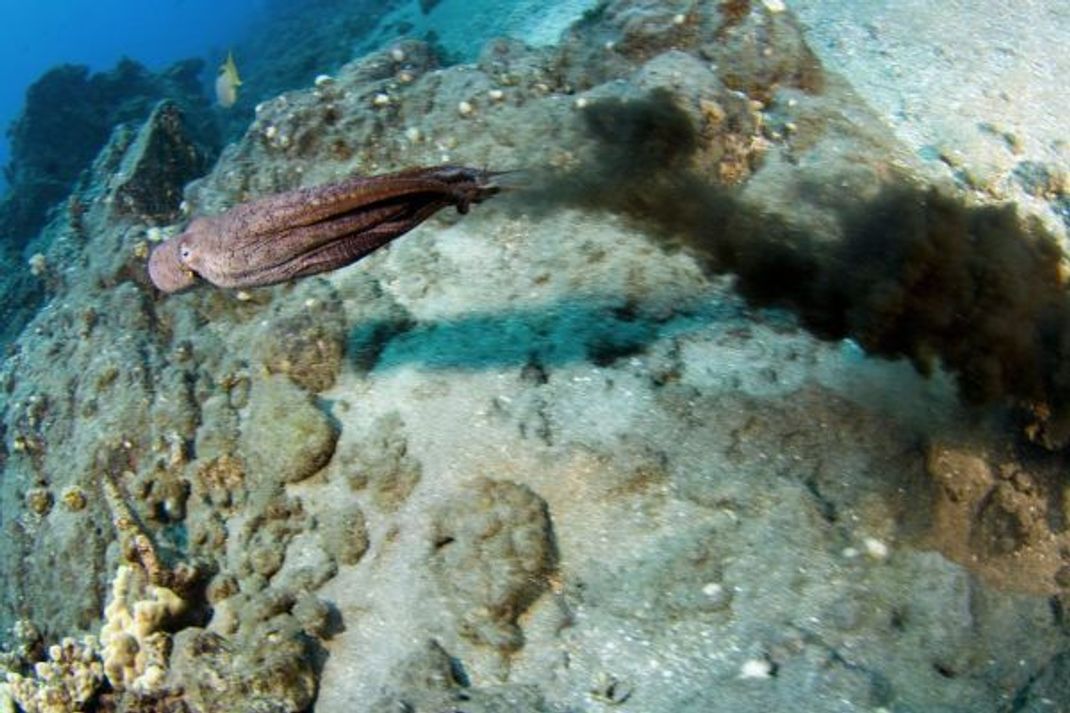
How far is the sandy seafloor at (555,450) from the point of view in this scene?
384 centimetres

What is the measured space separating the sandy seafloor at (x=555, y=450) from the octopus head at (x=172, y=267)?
1.35 meters

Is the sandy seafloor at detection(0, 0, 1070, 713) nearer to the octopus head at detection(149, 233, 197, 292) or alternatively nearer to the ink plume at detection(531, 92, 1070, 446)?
the ink plume at detection(531, 92, 1070, 446)

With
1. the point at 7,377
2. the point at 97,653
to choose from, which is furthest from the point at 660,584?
the point at 7,377

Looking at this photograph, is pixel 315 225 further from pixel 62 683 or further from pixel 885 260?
pixel 62 683

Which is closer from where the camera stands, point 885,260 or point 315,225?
point 315,225

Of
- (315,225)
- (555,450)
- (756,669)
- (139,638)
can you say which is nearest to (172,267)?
(315,225)

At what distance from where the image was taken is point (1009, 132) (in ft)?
20.0

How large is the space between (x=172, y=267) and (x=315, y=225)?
0.92 m

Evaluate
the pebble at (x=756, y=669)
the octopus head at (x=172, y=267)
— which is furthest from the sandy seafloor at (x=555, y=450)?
the octopus head at (x=172, y=267)

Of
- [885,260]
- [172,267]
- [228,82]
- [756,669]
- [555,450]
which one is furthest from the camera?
[228,82]

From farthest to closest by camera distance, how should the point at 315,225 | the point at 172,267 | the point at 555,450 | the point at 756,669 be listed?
the point at 555,450
the point at 172,267
the point at 756,669
the point at 315,225

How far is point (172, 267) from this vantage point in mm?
3699

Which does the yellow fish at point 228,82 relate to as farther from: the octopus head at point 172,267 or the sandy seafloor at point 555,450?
the octopus head at point 172,267

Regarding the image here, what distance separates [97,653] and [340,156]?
415cm
